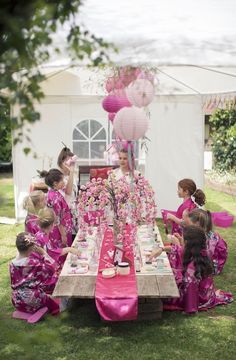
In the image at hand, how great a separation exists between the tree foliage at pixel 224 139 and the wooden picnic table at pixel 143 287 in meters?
9.58

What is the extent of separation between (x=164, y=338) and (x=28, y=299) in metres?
1.44

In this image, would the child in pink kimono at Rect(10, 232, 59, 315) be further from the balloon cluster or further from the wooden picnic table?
the balloon cluster

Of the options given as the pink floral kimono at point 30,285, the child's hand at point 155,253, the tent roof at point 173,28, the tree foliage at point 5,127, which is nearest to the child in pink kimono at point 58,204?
the pink floral kimono at point 30,285

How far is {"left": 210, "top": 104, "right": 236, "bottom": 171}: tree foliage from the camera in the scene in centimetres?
1355

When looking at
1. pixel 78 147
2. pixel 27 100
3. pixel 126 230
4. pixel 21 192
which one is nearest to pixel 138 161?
pixel 78 147

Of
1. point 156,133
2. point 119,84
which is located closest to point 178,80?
point 156,133

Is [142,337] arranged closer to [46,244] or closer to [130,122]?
[46,244]

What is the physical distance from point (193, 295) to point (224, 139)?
10336 mm

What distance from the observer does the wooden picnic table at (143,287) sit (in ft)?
12.8

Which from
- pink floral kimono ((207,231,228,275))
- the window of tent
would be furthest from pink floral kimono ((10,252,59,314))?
the window of tent

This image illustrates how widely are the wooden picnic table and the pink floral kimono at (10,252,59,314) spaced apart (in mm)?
332

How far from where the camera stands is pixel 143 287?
13.2 ft

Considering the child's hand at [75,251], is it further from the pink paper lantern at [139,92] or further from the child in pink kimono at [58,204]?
the pink paper lantern at [139,92]

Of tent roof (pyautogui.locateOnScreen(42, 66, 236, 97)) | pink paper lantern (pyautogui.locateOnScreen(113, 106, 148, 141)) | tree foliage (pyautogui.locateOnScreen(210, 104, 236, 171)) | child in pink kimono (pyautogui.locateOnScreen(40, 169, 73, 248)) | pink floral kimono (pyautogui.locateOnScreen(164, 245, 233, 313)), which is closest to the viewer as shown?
pink floral kimono (pyautogui.locateOnScreen(164, 245, 233, 313))
